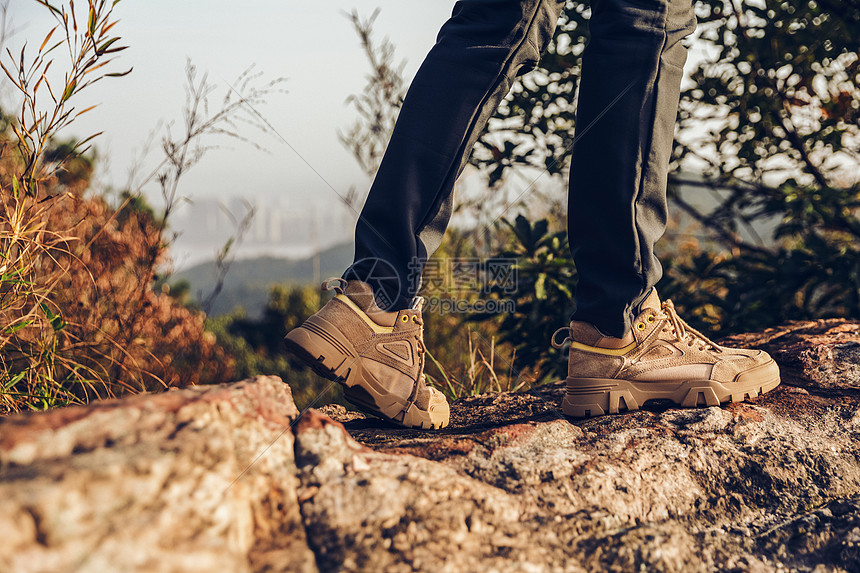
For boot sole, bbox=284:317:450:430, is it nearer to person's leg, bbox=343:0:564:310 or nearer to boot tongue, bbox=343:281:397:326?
boot tongue, bbox=343:281:397:326

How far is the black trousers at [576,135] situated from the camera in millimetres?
1351

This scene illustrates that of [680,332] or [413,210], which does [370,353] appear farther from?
[680,332]

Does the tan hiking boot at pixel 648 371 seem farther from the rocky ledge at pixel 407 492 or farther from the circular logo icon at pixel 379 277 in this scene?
the circular logo icon at pixel 379 277

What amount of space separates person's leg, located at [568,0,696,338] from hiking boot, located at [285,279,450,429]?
505mm

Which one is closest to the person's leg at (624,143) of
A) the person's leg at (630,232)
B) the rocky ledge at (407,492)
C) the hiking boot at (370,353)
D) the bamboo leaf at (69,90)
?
the person's leg at (630,232)

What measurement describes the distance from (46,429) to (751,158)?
3348 mm

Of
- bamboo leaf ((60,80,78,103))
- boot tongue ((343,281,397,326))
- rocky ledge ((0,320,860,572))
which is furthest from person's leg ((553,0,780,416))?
bamboo leaf ((60,80,78,103))

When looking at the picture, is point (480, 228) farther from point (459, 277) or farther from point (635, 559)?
point (635, 559)

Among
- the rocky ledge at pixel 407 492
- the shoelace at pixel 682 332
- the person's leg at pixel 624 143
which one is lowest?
the rocky ledge at pixel 407 492

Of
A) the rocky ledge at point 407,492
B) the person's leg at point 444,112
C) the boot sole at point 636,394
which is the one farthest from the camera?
the boot sole at point 636,394

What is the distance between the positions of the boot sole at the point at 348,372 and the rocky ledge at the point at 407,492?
9cm

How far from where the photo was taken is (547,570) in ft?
2.70

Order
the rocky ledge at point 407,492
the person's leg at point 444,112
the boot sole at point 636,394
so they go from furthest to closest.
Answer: the boot sole at point 636,394 → the person's leg at point 444,112 → the rocky ledge at point 407,492

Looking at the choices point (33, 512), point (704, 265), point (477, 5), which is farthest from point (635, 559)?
point (704, 265)
